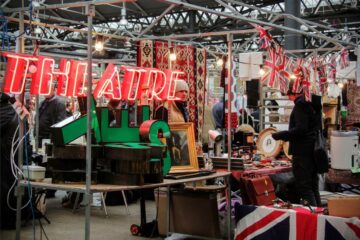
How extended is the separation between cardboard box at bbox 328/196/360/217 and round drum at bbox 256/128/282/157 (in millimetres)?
2620

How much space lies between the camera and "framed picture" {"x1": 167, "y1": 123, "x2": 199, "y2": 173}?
5.02 m

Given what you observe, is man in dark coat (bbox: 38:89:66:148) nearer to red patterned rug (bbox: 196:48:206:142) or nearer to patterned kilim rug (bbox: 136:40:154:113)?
patterned kilim rug (bbox: 136:40:154:113)

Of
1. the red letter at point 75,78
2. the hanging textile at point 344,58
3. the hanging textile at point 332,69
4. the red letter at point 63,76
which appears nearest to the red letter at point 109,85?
the red letter at point 75,78

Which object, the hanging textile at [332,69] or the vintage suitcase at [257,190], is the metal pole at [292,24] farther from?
the vintage suitcase at [257,190]

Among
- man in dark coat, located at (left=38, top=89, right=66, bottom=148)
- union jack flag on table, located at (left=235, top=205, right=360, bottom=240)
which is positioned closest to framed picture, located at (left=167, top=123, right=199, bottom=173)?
union jack flag on table, located at (left=235, top=205, right=360, bottom=240)

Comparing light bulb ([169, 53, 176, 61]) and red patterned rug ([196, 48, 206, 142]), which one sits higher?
light bulb ([169, 53, 176, 61])

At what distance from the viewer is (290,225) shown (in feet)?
15.8

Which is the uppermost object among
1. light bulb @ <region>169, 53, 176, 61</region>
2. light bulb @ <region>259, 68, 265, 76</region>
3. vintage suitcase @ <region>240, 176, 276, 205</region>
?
light bulb @ <region>169, 53, 176, 61</region>

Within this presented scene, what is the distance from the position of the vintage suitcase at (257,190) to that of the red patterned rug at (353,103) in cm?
401

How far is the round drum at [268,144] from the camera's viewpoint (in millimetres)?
7234

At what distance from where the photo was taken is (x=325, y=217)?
4.60 m

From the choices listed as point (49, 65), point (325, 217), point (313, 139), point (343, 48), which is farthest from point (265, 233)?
point (343, 48)

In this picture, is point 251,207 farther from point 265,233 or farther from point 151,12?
point 151,12

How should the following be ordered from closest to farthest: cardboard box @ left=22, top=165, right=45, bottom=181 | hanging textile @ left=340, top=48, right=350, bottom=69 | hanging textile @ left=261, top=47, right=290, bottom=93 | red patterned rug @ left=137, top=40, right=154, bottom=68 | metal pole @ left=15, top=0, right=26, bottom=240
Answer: cardboard box @ left=22, top=165, right=45, bottom=181, metal pole @ left=15, top=0, right=26, bottom=240, hanging textile @ left=261, top=47, right=290, bottom=93, red patterned rug @ left=137, top=40, right=154, bottom=68, hanging textile @ left=340, top=48, right=350, bottom=69
